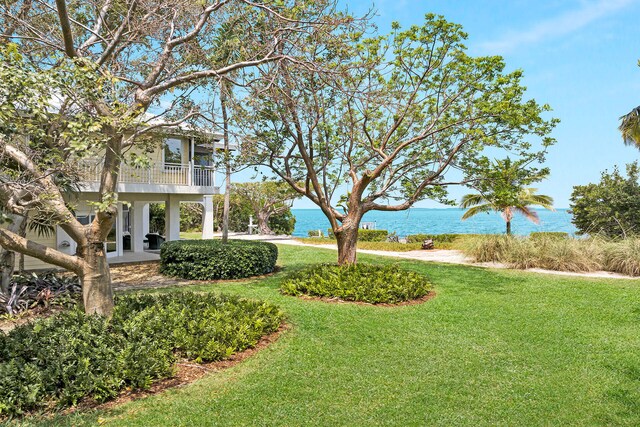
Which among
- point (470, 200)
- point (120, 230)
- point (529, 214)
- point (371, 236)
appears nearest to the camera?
point (120, 230)

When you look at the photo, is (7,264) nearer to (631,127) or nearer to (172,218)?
(172,218)

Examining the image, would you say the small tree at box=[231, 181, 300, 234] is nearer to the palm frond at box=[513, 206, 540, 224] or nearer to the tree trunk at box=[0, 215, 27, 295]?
the palm frond at box=[513, 206, 540, 224]

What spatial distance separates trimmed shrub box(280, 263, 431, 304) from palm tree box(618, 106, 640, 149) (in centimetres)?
1530

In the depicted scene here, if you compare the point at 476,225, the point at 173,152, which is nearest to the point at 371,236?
the point at 173,152

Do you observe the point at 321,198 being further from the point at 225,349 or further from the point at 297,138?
the point at 225,349

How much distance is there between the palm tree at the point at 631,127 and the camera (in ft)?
63.8

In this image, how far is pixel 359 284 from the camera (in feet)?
31.1

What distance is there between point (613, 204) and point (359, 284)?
62.0 feet

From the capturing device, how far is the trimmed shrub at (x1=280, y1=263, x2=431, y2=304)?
9.11 m

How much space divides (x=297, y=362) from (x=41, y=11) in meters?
8.27

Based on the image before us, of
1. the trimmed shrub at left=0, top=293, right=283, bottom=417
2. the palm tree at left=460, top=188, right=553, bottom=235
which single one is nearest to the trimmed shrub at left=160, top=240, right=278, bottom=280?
the trimmed shrub at left=0, top=293, right=283, bottom=417

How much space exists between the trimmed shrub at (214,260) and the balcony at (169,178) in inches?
126

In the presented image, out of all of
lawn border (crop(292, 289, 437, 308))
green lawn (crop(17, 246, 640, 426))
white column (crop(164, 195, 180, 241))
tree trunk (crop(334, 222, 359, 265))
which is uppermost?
white column (crop(164, 195, 180, 241))

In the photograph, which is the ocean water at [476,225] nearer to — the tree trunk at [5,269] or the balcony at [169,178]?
the balcony at [169,178]
